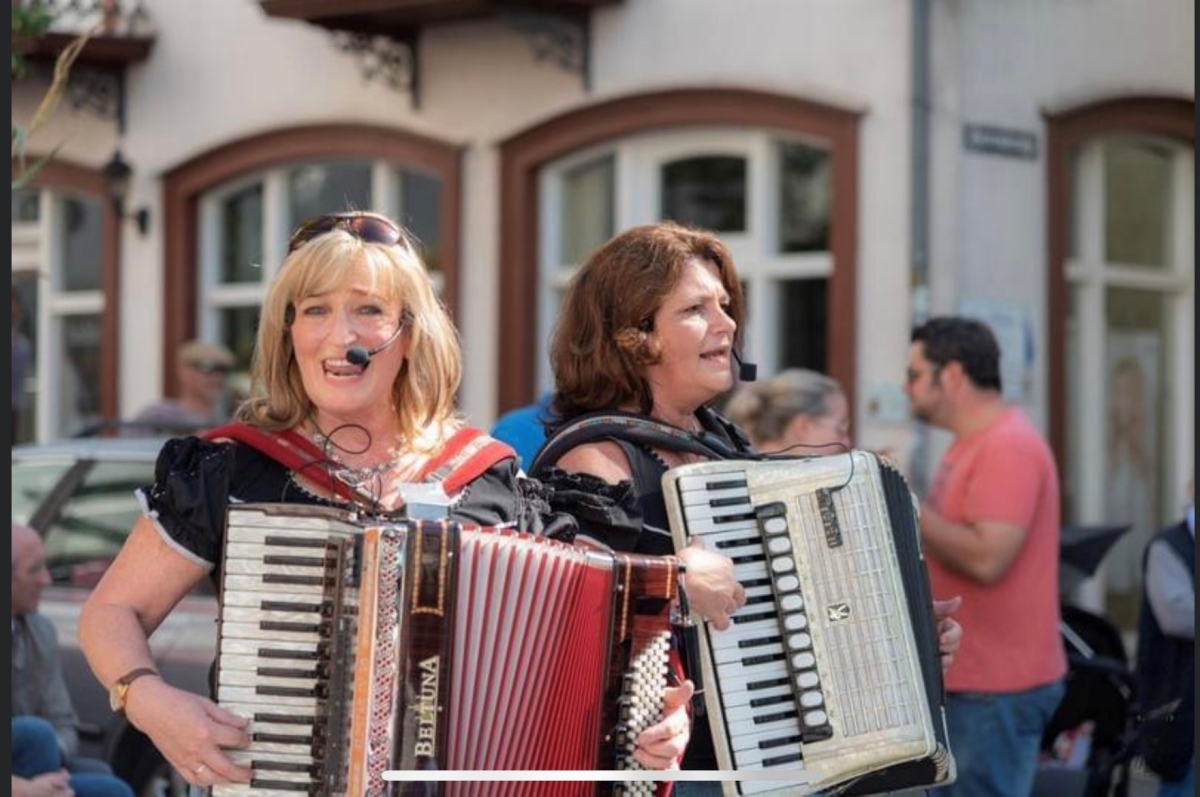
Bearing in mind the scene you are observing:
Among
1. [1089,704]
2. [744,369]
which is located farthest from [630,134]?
[744,369]

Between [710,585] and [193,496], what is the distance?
908 millimetres

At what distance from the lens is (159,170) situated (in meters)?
13.6

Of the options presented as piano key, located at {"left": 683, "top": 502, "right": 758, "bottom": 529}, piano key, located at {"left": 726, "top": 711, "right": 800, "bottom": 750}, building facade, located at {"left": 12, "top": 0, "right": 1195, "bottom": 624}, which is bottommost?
piano key, located at {"left": 726, "top": 711, "right": 800, "bottom": 750}

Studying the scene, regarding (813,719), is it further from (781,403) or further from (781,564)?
(781,403)

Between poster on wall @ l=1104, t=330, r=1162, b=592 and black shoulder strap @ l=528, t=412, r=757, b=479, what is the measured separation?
795cm

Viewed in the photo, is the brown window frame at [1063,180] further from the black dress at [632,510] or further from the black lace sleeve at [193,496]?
the black lace sleeve at [193,496]

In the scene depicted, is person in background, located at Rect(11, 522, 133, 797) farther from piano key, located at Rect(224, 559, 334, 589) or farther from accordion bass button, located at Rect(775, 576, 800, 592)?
piano key, located at Rect(224, 559, 334, 589)

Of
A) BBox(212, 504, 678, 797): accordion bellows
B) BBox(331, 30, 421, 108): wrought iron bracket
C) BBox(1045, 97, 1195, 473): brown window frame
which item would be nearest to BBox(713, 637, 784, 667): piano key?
BBox(212, 504, 678, 797): accordion bellows

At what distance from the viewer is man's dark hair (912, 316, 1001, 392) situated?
679cm

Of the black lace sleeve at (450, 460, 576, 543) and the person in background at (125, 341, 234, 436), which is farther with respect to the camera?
the person in background at (125, 341, 234, 436)

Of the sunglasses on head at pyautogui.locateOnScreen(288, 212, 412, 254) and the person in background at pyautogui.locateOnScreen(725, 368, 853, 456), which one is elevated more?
the sunglasses on head at pyautogui.locateOnScreen(288, 212, 412, 254)

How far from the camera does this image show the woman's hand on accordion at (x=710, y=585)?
388cm

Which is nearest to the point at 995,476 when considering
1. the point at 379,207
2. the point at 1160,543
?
the point at 1160,543

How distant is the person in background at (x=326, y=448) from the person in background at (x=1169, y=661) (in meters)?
3.18
